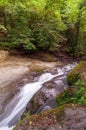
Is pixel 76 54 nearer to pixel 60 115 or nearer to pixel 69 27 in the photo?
pixel 69 27

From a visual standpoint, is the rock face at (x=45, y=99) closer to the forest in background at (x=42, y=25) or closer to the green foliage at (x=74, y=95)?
the green foliage at (x=74, y=95)

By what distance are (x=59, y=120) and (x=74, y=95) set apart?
173cm

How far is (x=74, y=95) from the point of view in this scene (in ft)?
23.5

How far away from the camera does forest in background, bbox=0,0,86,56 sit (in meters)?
16.6

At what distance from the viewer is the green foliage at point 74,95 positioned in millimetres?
6781

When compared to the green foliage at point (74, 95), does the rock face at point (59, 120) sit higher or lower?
higher

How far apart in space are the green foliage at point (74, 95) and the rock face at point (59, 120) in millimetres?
808

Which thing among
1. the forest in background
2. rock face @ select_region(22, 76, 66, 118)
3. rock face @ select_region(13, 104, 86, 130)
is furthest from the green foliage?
the forest in background

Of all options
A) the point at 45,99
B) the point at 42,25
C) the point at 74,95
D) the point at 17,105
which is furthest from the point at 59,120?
the point at 42,25

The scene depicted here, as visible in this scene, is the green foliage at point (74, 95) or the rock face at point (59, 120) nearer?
the rock face at point (59, 120)

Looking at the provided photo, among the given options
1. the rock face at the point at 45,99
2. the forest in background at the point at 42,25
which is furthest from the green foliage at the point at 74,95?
the forest in background at the point at 42,25

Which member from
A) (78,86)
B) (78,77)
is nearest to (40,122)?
(78,86)

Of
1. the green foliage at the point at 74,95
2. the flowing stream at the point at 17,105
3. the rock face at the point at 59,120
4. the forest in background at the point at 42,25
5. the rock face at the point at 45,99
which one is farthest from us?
the forest in background at the point at 42,25

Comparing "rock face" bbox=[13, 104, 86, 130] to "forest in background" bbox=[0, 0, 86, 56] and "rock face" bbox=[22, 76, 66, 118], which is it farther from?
"forest in background" bbox=[0, 0, 86, 56]
